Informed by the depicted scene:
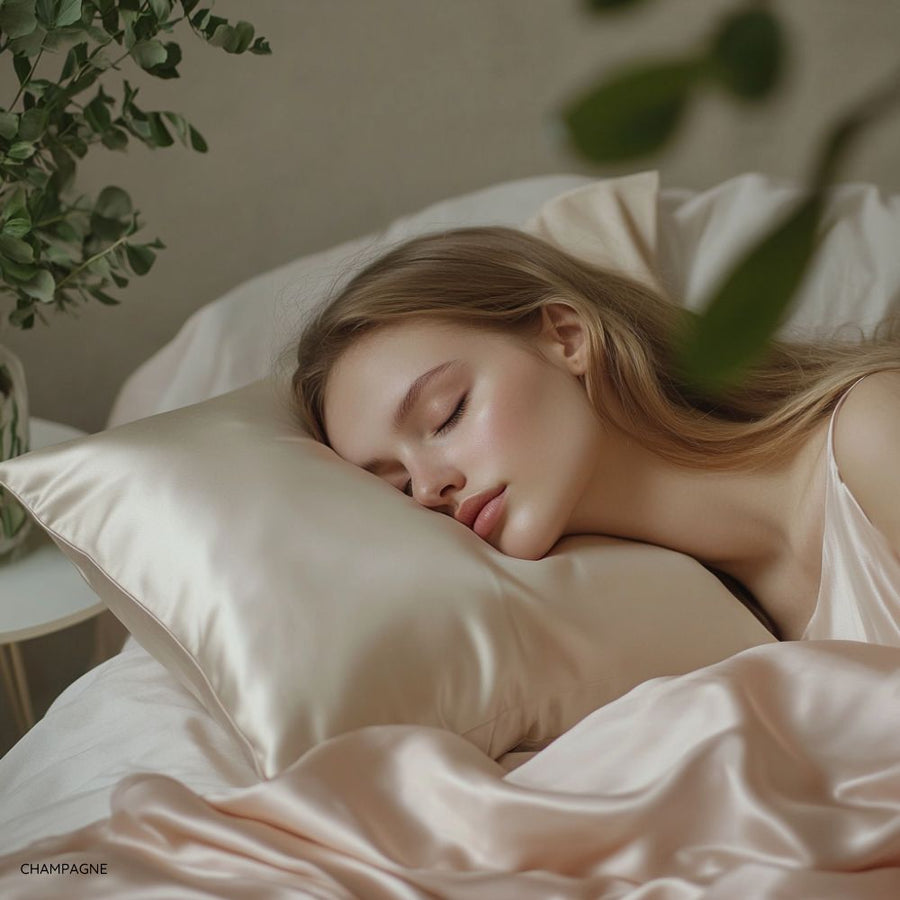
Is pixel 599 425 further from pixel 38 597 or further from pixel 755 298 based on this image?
pixel 755 298

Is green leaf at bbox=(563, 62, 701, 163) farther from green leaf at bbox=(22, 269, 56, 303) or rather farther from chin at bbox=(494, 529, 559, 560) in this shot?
green leaf at bbox=(22, 269, 56, 303)

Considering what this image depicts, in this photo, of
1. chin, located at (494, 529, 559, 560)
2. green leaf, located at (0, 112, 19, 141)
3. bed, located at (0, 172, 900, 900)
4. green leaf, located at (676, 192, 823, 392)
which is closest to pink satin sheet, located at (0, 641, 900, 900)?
bed, located at (0, 172, 900, 900)

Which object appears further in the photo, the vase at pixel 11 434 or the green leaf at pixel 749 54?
the vase at pixel 11 434

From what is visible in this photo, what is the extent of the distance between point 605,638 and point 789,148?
1.35 metres

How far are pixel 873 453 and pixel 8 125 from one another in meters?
0.96

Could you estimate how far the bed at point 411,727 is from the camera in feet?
2.55

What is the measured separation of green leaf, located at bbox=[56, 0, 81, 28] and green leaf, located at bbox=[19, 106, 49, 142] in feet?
0.31

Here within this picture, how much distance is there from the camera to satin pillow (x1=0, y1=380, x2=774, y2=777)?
0.93 meters

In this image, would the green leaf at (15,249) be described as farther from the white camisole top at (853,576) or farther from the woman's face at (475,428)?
the white camisole top at (853,576)

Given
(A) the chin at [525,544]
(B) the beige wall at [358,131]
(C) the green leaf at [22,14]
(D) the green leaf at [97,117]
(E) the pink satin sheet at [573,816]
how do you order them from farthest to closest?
(B) the beige wall at [358,131] → (D) the green leaf at [97,117] → (C) the green leaf at [22,14] → (A) the chin at [525,544] → (E) the pink satin sheet at [573,816]

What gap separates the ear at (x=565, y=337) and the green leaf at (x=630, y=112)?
1.02 m

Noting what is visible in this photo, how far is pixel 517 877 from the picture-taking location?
0.75 meters

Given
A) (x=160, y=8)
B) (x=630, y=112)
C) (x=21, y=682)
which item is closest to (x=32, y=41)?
(x=160, y=8)

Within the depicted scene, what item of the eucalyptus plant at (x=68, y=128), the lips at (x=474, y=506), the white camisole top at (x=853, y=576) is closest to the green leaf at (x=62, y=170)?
the eucalyptus plant at (x=68, y=128)
